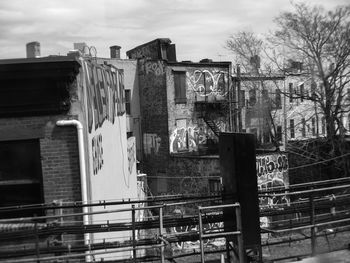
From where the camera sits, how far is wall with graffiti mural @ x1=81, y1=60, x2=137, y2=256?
31.7 feet

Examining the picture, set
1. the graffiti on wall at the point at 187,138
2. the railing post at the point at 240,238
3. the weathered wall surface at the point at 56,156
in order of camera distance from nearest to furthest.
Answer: the railing post at the point at 240,238 < the weathered wall surface at the point at 56,156 < the graffiti on wall at the point at 187,138

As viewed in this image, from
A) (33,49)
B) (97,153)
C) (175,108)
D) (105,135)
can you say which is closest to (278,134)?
(175,108)

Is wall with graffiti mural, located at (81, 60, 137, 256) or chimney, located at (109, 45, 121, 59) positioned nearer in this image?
wall with graffiti mural, located at (81, 60, 137, 256)

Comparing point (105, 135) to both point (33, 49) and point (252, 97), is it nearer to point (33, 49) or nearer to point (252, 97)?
point (33, 49)

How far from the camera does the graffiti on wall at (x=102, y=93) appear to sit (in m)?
9.91

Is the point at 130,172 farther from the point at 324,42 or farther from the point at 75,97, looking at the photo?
the point at 324,42

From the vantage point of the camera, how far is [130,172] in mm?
18266

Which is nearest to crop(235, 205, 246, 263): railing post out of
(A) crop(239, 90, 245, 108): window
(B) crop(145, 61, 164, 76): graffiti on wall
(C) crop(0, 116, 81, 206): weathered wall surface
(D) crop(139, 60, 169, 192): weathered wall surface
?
(C) crop(0, 116, 81, 206): weathered wall surface

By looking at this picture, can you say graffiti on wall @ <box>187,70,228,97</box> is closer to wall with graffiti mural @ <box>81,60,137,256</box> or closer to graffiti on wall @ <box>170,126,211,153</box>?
graffiti on wall @ <box>170,126,211,153</box>

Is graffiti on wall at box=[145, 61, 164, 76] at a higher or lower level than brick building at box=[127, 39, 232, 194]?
higher

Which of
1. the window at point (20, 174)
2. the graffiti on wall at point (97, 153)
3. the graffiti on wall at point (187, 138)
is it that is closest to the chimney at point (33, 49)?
the graffiti on wall at point (97, 153)

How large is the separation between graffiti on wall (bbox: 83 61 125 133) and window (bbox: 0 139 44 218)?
1.30 m

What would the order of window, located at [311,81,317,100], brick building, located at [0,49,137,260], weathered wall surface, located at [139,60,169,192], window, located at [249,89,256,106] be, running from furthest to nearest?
window, located at [249,89,256,106], weathered wall surface, located at [139,60,169,192], window, located at [311,81,317,100], brick building, located at [0,49,137,260]

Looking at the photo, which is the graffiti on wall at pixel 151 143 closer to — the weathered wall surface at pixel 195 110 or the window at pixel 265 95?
the weathered wall surface at pixel 195 110
